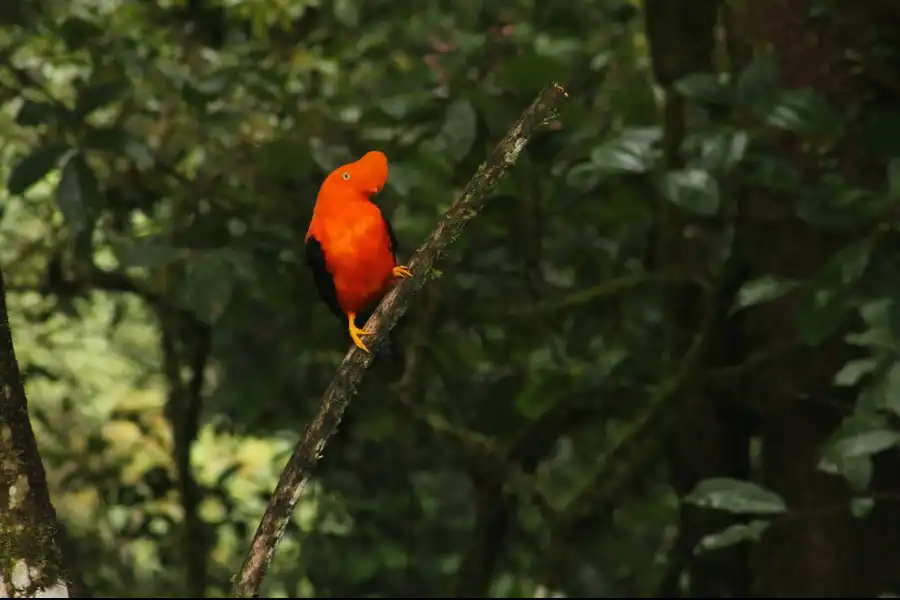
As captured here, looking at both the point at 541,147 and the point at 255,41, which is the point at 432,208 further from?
the point at 255,41

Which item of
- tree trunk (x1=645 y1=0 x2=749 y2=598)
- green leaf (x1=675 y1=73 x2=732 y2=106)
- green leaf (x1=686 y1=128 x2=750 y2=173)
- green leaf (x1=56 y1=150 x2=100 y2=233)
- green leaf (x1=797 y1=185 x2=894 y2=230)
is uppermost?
green leaf (x1=675 y1=73 x2=732 y2=106)

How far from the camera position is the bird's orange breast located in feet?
4.18

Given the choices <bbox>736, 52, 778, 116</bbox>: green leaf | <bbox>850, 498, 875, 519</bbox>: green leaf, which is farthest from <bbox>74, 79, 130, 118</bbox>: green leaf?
<bbox>850, 498, 875, 519</bbox>: green leaf

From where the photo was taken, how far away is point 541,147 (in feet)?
6.95

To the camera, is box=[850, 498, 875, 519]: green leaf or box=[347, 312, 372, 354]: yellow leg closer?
box=[347, 312, 372, 354]: yellow leg

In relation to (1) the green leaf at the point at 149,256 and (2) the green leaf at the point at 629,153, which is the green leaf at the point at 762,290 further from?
(1) the green leaf at the point at 149,256

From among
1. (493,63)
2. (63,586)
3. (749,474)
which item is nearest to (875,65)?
(493,63)

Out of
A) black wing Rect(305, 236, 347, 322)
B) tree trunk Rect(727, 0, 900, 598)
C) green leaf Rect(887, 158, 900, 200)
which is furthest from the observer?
tree trunk Rect(727, 0, 900, 598)

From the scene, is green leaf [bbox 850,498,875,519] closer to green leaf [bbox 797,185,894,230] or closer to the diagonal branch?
green leaf [bbox 797,185,894,230]

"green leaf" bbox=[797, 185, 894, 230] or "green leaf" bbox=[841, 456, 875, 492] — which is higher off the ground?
"green leaf" bbox=[797, 185, 894, 230]

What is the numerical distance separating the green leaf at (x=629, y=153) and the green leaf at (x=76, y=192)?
2.68 ft

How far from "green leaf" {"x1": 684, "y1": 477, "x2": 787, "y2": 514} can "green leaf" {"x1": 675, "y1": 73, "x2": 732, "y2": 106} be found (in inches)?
24.6

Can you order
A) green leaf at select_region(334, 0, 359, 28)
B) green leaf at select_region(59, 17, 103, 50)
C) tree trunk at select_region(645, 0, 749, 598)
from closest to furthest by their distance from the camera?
green leaf at select_region(59, 17, 103, 50) → tree trunk at select_region(645, 0, 749, 598) → green leaf at select_region(334, 0, 359, 28)

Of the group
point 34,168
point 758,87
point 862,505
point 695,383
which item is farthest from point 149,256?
point 862,505
